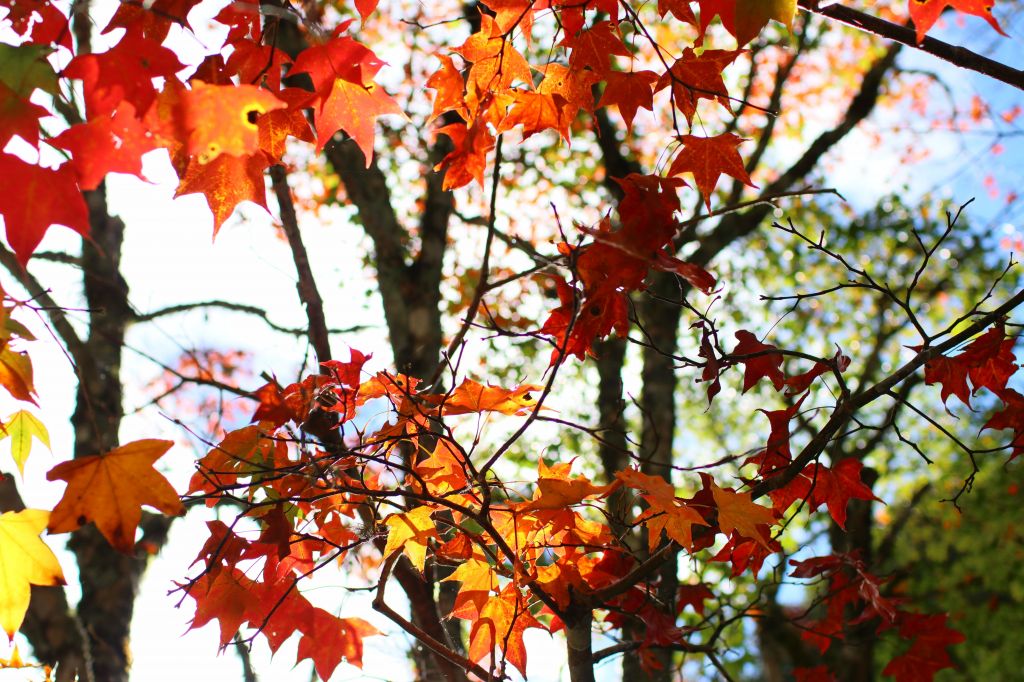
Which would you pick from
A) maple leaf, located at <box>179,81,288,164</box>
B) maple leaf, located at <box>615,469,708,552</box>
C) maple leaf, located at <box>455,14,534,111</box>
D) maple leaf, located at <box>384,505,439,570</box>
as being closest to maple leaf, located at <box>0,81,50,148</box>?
maple leaf, located at <box>179,81,288,164</box>

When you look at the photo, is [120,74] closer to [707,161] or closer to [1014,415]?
[707,161]

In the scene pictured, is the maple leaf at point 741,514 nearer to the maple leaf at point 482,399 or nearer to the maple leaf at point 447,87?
the maple leaf at point 482,399

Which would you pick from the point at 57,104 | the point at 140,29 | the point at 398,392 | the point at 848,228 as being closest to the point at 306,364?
the point at 398,392

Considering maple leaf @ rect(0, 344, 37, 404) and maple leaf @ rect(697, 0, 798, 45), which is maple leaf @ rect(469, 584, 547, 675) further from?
maple leaf @ rect(697, 0, 798, 45)

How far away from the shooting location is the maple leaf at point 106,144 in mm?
1176

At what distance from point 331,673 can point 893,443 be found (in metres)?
6.96

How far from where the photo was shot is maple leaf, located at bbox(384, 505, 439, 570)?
1.51 m

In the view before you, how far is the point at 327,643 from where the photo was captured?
1691 mm

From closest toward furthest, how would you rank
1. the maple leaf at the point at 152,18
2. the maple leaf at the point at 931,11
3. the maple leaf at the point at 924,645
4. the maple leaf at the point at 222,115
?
the maple leaf at the point at 222,115 < the maple leaf at the point at 152,18 < the maple leaf at the point at 931,11 < the maple leaf at the point at 924,645

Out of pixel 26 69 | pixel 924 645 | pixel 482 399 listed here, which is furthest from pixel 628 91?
pixel 924 645

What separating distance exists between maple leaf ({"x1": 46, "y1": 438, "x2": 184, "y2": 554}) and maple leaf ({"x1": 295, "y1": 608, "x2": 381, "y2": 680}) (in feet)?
1.78

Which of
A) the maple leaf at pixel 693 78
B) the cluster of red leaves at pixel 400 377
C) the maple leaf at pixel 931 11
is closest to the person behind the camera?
the cluster of red leaves at pixel 400 377

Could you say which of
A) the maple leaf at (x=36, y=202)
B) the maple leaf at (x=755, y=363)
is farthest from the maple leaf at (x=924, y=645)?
the maple leaf at (x=36, y=202)

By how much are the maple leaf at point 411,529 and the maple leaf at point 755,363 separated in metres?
0.68
